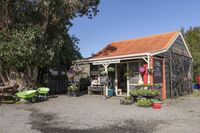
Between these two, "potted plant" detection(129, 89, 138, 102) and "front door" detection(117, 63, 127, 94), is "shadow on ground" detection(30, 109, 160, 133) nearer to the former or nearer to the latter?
"potted plant" detection(129, 89, 138, 102)

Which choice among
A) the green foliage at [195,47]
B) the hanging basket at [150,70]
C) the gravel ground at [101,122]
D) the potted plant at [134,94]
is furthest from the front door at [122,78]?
the green foliage at [195,47]

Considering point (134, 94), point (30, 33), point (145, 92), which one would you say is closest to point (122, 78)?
point (134, 94)

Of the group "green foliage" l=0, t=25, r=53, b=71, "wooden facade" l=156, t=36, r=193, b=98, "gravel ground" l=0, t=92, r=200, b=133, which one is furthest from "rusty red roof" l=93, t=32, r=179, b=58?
"gravel ground" l=0, t=92, r=200, b=133

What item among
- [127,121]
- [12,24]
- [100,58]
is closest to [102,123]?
[127,121]

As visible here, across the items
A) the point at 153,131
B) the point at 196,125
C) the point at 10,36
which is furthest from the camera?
the point at 10,36

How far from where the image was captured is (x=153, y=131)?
6613 mm

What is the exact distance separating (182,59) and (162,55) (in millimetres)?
3319

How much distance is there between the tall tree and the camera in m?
13.2

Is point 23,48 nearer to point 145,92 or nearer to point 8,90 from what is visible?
point 8,90

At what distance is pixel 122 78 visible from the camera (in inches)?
660

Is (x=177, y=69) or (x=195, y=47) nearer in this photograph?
(x=177, y=69)

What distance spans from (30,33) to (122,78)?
6.89 meters

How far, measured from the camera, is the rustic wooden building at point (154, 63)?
13945 mm

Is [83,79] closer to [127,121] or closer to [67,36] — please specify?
[67,36]
